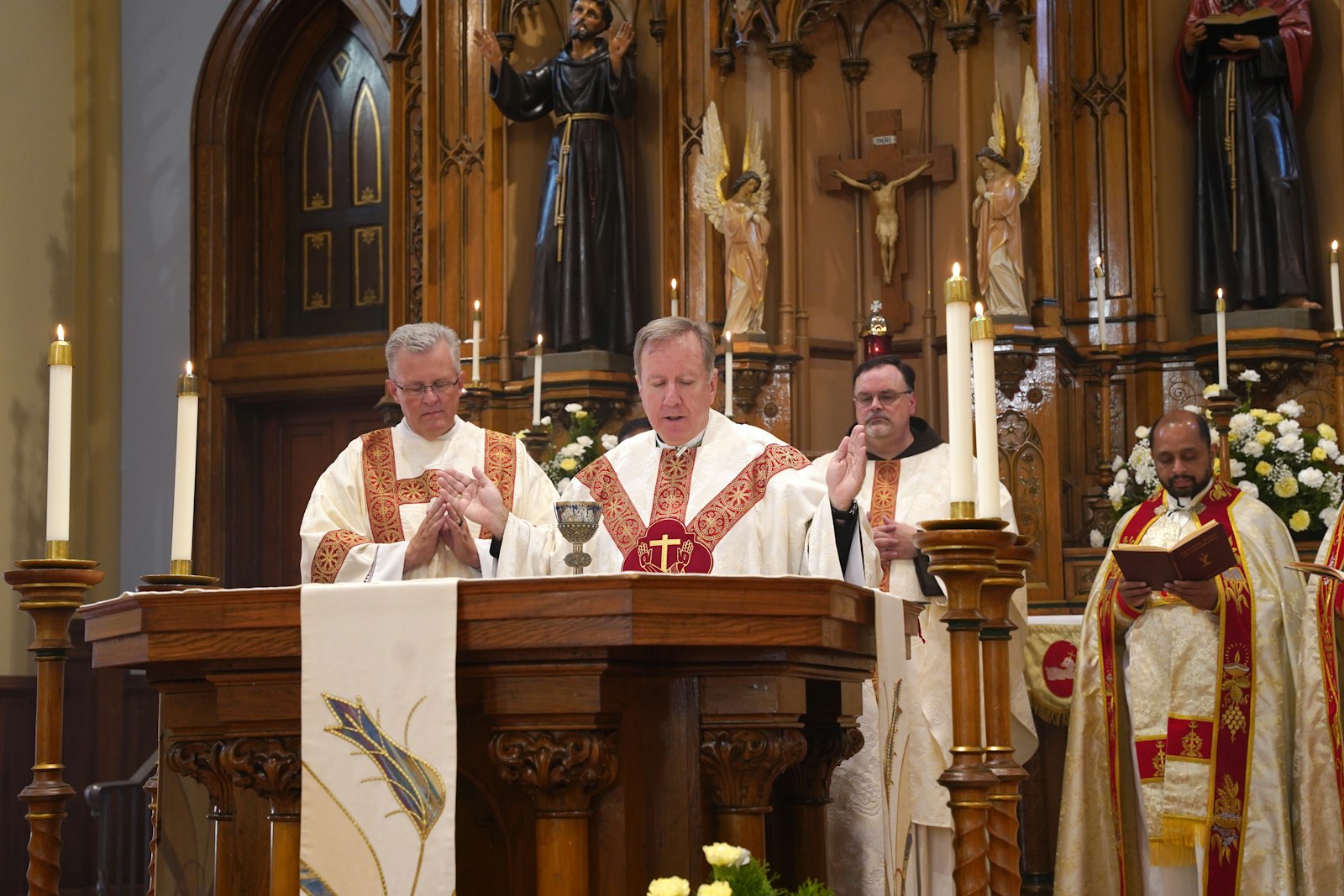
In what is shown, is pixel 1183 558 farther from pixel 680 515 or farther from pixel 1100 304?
pixel 1100 304

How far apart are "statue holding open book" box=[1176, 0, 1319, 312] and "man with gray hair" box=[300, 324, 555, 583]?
3.90 metres

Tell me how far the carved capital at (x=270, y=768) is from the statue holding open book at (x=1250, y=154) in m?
5.33

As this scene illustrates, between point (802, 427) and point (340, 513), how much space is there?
3.50 meters

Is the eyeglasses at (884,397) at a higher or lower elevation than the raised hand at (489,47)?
lower

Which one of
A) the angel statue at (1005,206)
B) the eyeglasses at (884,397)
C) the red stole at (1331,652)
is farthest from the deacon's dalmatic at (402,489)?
the angel statue at (1005,206)

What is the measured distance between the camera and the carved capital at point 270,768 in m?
3.14

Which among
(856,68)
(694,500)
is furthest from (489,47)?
(694,500)

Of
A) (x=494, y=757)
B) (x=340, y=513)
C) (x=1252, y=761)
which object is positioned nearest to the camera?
(x=494, y=757)

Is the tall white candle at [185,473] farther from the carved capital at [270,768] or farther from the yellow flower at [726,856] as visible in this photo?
the yellow flower at [726,856]

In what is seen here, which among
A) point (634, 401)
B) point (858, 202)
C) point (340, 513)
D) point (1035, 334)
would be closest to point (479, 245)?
point (634, 401)

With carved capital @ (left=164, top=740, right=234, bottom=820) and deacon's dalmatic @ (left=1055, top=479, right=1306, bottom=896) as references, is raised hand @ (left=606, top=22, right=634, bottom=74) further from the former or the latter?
carved capital @ (left=164, top=740, right=234, bottom=820)

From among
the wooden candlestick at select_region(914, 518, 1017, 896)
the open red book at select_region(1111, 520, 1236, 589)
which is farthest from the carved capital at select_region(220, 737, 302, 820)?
the open red book at select_region(1111, 520, 1236, 589)

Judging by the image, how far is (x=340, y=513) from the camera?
14.7ft

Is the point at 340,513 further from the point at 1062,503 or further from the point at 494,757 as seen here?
the point at 1062,503
